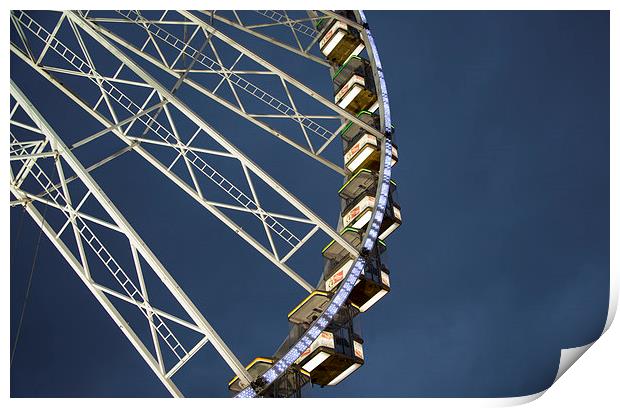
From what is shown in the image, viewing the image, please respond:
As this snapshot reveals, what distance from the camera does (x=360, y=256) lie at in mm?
12961

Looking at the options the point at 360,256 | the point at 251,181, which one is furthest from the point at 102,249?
the point at 251,181

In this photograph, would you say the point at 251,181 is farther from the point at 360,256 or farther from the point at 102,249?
the point at 102,249

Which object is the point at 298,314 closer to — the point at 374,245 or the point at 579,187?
the point at 374,245

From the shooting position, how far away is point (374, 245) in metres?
13.4

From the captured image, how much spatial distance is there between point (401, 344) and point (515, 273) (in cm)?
367

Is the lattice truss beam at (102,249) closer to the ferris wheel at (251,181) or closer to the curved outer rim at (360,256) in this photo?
the ferris wheel at (251,181)

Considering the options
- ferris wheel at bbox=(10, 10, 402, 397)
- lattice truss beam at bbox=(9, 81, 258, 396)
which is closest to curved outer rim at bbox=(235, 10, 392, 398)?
ferris wheel at bbox=(10, 10, 402, 397)

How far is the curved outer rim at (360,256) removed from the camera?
429 inches

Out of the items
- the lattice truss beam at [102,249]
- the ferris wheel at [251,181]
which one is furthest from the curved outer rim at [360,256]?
the lattice truss beam at [102,249]

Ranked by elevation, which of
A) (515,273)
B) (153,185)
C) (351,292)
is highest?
(515,273)

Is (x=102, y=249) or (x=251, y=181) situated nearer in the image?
(x=102, y=249)

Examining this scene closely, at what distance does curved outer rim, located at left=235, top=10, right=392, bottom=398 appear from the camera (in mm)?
10898
